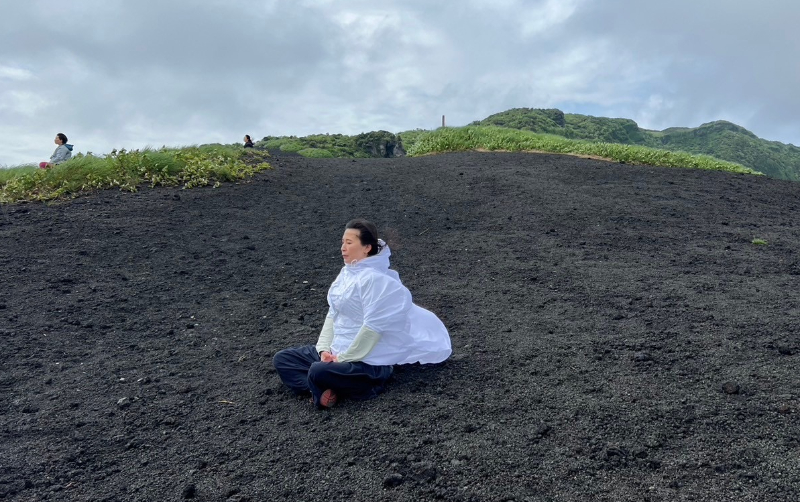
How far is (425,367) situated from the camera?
470 cm

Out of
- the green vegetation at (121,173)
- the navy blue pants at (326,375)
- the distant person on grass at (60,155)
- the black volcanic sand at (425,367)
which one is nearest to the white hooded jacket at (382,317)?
the navy blue pants at (326,375)

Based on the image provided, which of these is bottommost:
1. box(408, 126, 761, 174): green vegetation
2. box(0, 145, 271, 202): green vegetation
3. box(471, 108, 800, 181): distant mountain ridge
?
box(0, 145, 271, 202): green vegetation

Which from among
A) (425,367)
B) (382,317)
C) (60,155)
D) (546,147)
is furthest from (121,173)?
(546,147)

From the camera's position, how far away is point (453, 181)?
12039mm

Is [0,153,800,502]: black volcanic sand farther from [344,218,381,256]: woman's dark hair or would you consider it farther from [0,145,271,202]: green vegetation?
[344,218,381,256]: woman's dark hair

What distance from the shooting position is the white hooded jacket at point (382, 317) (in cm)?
411

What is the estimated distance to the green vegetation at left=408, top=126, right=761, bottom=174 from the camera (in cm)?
1517

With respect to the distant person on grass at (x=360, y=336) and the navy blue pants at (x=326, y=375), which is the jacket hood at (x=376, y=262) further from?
the navy blue pants at (x=326, y=375)

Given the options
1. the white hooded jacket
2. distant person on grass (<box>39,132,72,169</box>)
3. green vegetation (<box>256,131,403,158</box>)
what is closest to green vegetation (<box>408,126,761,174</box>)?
green vegetation (<box>256,131,403,158</box>)

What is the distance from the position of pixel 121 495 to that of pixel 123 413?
102 centimetres

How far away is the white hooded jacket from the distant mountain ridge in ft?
82.7

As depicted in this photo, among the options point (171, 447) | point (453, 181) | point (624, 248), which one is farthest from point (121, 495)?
point (453, 181)

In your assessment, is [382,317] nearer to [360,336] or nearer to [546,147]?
[360,336]

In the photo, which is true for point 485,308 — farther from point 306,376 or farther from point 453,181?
point 453,181
